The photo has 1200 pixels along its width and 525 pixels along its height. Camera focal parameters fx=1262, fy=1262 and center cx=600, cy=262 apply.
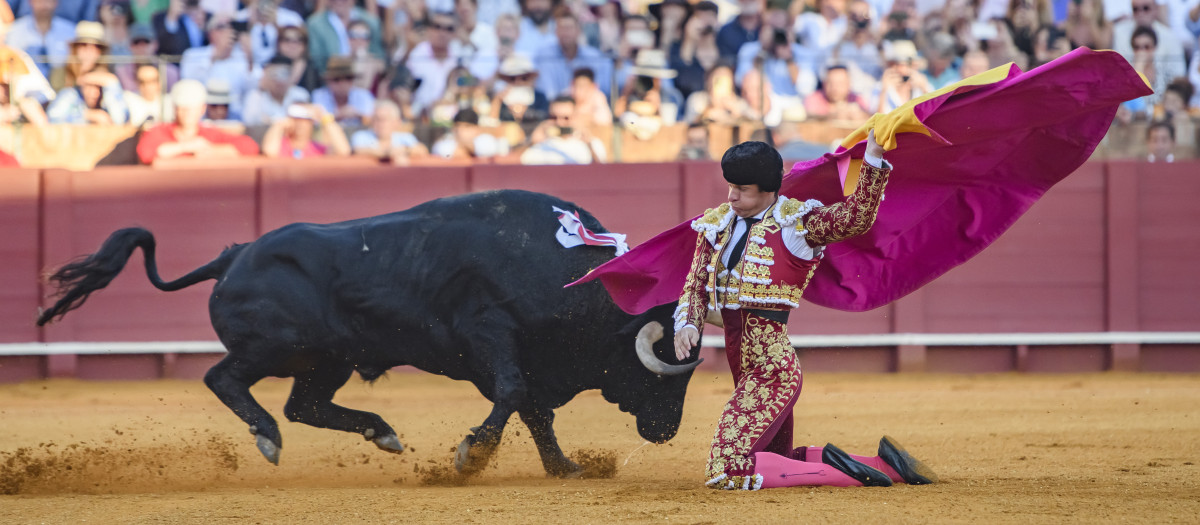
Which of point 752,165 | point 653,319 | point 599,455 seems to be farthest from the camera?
point 599,455

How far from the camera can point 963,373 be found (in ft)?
26.2

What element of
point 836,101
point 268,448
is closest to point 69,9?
point 836,101

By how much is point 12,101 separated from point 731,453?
6116 mm

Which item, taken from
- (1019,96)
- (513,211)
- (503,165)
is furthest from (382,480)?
(503,165)

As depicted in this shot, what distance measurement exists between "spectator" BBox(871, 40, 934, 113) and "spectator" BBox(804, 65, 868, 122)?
0.12 meters

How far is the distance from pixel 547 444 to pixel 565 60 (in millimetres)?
4299

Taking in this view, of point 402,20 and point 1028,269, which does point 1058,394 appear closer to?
point 1028,269

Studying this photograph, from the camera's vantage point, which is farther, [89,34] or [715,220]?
[89,34]

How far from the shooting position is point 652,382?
4.16 metres

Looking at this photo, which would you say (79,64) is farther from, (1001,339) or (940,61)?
(1001,339)

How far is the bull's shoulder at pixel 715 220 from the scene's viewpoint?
360cm

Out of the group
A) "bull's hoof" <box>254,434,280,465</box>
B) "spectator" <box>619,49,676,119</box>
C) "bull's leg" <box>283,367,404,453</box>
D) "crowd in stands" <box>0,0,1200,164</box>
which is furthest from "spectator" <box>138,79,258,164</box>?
"bull's hoof" <box>254,434,280,465</box>

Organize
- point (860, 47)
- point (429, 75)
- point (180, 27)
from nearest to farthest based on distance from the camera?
point (429, 75) → point (180, 27) → point (860, 47)

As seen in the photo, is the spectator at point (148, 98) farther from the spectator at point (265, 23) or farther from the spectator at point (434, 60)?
the spectator at point (434, 60)
